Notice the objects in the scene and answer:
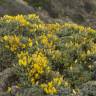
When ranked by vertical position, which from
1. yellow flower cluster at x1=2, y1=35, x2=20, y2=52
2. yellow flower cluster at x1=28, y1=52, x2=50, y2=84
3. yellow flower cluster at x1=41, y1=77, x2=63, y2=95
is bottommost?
yellow flower cluster at x1=41, y1=77, x2=63, y2=95

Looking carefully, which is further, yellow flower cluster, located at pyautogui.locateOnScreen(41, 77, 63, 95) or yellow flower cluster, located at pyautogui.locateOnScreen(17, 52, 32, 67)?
yellow flower cluster, located at pyautogui.locateOnScreen(17, 52, 32, 67)

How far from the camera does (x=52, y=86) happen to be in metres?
7.36

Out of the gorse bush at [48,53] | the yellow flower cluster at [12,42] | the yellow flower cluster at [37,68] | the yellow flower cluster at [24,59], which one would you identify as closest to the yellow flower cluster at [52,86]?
the gorse bush at [48,53]

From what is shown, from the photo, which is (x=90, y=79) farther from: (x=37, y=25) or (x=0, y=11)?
(x=0, y=11)

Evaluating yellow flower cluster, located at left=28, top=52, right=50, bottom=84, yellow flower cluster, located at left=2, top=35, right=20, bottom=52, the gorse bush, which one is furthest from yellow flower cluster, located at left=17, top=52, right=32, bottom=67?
yellow flower cluster, located at left=2, top=35, right=20, bottom=52

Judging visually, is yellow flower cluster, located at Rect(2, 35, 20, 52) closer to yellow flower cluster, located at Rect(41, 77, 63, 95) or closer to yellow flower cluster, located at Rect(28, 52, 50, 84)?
yellow flower cluster, located at Rect(28, 52, 50, 84)

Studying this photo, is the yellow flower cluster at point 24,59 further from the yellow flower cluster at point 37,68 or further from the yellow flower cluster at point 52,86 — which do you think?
the yellow flower cluster at point 52,86

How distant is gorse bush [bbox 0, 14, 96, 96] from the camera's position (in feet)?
25.1

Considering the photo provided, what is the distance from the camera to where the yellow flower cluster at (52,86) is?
7223mm

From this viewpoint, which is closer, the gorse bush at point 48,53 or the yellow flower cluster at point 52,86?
the yellow flower cluster at point 52,86

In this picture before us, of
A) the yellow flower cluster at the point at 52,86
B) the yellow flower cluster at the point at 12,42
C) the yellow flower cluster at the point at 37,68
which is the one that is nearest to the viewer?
the yellow flower cluster at the point at 52,86

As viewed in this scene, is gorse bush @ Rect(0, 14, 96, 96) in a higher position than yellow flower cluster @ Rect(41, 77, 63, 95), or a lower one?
higher

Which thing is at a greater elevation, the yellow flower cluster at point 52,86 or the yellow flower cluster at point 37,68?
the yellow flower cluster at point 37,68

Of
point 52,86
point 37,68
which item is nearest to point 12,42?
point 37,68
